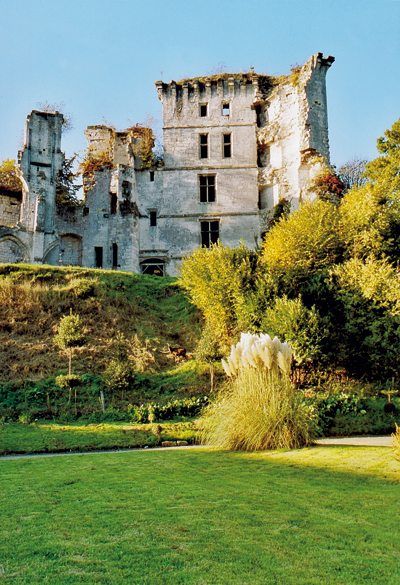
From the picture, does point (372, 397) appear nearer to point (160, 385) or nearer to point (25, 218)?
point (160, 385)

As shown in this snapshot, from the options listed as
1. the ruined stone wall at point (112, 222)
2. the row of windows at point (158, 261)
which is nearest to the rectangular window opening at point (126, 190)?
the ruined stone wall at point (112, 222)

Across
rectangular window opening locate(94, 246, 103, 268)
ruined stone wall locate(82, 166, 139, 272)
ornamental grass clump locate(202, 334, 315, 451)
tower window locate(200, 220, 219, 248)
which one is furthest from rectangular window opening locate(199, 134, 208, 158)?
ornamental grass clump locate(202, 334, 315, 451)

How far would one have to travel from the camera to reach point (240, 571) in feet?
11.1

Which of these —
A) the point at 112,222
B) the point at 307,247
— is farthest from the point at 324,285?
the point at 112,222

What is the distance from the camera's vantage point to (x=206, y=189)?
36188mm

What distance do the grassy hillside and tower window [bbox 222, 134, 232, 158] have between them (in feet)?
47.8

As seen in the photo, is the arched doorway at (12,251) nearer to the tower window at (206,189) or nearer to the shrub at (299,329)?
the tower window at (206,189)

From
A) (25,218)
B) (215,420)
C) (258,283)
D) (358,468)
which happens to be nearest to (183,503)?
(358,468)

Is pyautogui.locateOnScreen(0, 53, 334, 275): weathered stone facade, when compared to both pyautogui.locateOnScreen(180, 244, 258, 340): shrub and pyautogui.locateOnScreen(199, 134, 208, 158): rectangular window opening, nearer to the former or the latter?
pyautogui.locateOnScreen(199, 134, 208, 158): rectangular window opening

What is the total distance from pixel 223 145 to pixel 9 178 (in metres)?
16.4

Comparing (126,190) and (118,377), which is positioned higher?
(126,190)

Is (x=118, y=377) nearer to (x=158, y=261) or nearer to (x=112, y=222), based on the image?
(x=158, y=261)

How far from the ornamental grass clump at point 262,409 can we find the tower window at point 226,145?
2865 cm

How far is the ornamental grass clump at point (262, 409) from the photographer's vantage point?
912 centimetres
